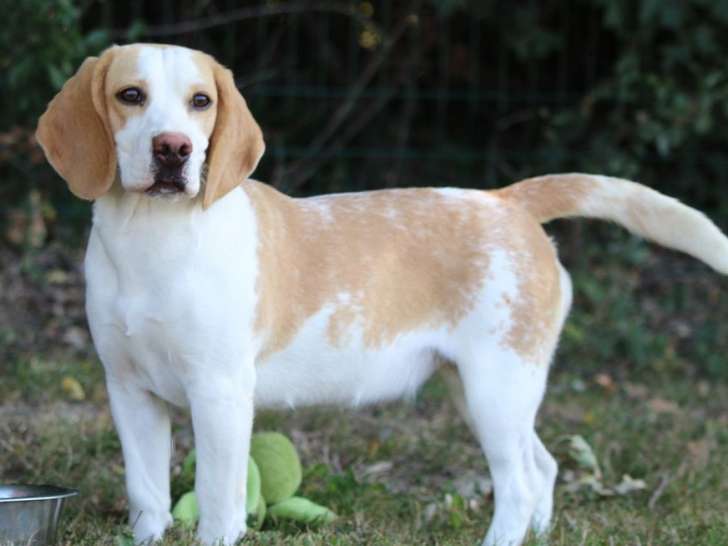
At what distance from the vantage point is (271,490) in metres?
3.99

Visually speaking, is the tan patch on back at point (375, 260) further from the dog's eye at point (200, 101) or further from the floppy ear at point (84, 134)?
the floppy ear at point (84, 134)

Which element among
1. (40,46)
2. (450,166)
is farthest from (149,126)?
(450,166)

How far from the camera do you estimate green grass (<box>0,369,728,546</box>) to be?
12.7 ft

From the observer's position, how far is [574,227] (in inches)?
287

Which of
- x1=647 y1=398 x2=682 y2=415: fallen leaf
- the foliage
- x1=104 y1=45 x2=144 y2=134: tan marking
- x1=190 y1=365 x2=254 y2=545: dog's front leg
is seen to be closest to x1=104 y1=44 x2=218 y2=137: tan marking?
x1=104 y1=45 x2=144 y2=134: tan marking

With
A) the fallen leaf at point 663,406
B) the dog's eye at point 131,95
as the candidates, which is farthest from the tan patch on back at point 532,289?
the fallen leaf at point 663,406

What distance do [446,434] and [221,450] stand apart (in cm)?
180

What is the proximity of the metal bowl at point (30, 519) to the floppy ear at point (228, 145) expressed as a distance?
2.90ft

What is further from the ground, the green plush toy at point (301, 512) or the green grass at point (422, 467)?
the green plush toy at point (301, 512)

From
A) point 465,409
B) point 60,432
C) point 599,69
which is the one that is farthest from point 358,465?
point 599,69

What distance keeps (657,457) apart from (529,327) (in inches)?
51.5

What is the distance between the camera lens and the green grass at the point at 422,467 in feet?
12.7

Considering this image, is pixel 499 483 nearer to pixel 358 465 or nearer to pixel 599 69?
pixel 358 465

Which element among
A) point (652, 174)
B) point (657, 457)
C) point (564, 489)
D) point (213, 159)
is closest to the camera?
point (213, 159)
